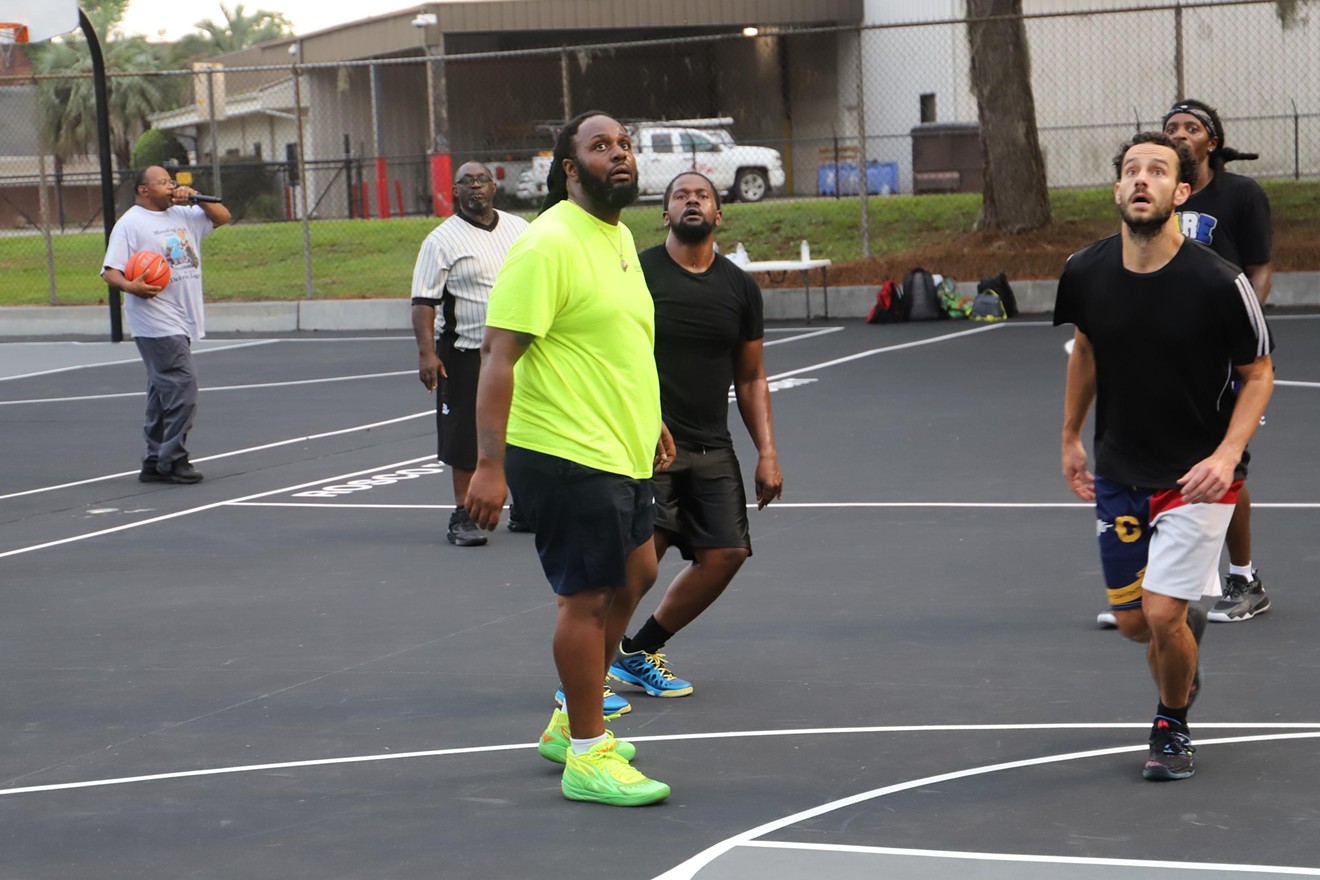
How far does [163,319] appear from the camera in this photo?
1227 cm

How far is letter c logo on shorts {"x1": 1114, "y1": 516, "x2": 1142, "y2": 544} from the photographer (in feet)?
18.2

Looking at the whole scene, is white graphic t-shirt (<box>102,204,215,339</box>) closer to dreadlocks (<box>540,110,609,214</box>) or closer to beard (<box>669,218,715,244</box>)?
beard (<box>669,218,715,244</box>)

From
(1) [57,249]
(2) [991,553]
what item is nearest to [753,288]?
(2) [991,553]

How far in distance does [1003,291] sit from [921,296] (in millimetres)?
975

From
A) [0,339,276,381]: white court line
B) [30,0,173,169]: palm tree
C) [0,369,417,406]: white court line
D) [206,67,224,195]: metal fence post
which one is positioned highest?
[30,0,173,169]: palm tree

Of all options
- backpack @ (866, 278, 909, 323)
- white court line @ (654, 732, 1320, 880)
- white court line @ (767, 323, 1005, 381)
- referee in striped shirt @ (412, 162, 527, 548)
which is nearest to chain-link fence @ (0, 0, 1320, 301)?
backpack @ (866, 278, 909, 323)

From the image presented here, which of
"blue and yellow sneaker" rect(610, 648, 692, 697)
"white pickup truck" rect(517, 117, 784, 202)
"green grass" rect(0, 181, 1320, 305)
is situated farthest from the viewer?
"white pickup truck" rect(517, 117, 784, 202)

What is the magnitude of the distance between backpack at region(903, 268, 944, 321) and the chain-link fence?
248 cm

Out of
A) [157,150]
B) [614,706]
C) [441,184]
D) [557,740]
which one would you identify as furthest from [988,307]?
[157,150]

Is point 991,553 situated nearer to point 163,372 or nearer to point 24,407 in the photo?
point 163,372

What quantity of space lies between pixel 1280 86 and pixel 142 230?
26766 millimetres

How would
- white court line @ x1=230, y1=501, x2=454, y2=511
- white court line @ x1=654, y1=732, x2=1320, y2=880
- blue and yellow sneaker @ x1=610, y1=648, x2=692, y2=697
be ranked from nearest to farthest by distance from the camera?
white court line @ x1=654, y1=732, x2=1320, y2=880 → blue and yellow sneaker @ x1=610, y1=648, x2=692, y2=697 → white court line @ x1=230, y1=501, x2=454, y2=511

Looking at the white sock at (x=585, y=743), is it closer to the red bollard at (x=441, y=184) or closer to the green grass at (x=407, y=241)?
the green grass at (x=407, y=241)

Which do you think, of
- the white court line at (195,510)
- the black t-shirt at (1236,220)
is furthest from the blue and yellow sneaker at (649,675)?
the white court line at (195,510)
